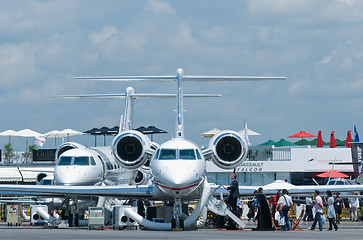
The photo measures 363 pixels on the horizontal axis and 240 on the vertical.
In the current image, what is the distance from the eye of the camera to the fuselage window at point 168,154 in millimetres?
26891

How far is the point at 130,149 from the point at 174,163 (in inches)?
186

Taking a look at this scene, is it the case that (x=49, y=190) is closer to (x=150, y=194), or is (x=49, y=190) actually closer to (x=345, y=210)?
(x=150, y=194)

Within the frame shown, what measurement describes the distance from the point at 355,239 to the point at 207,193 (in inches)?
312

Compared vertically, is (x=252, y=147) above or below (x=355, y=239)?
above

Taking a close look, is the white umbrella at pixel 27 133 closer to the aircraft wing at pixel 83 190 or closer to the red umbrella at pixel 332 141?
the red umbrella at pixel 332 141

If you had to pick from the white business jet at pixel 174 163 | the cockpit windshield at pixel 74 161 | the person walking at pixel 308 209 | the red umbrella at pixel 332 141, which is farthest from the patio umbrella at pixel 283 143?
the cockpit windshield at pixel 74 161

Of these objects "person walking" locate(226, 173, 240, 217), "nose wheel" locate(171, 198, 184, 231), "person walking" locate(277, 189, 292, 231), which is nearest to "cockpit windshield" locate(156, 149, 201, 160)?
"nose wheel" locate(171, 198, 184, 231)

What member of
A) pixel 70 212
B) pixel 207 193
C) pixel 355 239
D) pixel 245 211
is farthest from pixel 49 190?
pixel 245 211

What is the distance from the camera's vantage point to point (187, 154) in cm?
2712

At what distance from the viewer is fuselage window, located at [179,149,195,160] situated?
88.4 feet

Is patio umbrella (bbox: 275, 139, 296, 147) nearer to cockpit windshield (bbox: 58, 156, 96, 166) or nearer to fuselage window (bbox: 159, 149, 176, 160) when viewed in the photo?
cockpit windshield (bbox: 58, 156, 96, 166)

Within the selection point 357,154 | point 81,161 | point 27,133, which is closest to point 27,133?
point 27,133

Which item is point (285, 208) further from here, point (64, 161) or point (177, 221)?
point (64, 161)

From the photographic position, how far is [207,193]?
2733 centimetres
